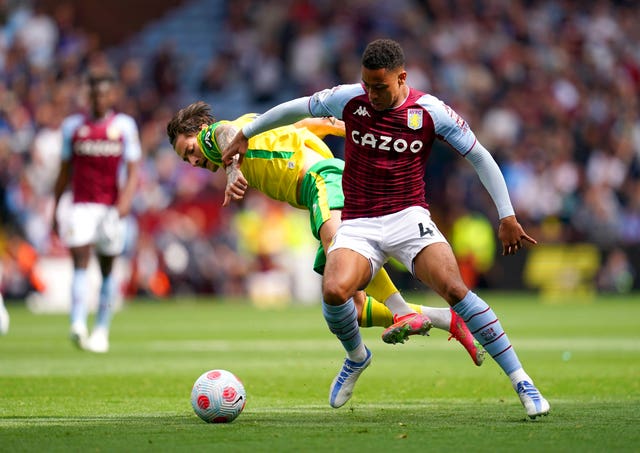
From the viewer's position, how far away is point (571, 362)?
38.2ft

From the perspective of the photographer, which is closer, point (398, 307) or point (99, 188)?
point (398, 307)

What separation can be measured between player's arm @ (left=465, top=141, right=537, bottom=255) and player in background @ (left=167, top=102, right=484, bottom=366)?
1.30 m

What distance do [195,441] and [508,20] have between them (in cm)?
2181

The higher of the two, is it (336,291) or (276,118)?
(276,118)

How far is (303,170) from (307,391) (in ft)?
5.52

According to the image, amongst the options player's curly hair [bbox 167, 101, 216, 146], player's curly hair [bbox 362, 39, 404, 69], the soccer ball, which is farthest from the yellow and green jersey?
the soccer ball

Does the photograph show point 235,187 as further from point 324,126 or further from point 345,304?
point 324,126

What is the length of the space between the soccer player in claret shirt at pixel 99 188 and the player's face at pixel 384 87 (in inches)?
245

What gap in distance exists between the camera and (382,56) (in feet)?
23.9

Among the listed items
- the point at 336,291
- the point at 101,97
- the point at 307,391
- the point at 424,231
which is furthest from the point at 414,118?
the point at 101,97

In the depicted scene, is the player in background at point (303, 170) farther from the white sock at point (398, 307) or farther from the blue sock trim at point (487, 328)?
the blue sock trim at point (487, 328)

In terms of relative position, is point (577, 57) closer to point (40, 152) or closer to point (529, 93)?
point (529, 93)

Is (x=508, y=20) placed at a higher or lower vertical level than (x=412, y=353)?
higher

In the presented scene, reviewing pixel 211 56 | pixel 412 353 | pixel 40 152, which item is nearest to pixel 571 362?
pixel 412 353
